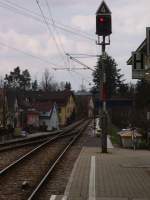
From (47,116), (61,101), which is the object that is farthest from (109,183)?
(61,101)

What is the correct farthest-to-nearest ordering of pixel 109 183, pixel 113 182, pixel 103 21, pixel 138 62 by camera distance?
pixel 103 21 → pixel 138 62 → pixel 113 182 → pixel 109 183

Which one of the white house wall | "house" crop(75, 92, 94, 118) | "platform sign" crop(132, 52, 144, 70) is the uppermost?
"house" crop(75, 92, 94, 118)

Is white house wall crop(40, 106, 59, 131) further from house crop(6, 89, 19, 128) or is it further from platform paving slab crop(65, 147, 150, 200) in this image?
platform paving slab crop(65, 147, 150, 200)

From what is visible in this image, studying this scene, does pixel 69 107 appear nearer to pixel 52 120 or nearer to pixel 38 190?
pixel 52 120

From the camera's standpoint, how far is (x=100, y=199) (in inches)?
489

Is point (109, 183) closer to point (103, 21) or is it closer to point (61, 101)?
point (103, 21)

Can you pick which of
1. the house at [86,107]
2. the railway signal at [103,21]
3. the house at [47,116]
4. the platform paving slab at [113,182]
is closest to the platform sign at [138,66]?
the platform paving slab at [113,182]

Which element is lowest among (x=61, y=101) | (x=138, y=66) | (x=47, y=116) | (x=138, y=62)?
(x=138, y=66)

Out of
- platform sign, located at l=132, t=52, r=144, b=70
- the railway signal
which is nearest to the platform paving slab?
platform sign, located at l=132, t=52, r=144, b=70

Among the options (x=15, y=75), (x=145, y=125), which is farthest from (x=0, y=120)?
(x=15, y=75)

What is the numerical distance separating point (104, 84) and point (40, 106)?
2632 inches

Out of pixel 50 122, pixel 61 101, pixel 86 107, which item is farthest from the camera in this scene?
pixel 86 107

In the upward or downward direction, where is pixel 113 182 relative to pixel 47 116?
downward

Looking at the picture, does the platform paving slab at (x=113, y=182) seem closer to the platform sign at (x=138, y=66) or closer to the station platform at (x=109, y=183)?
the station platform at (x=109, y=183)
